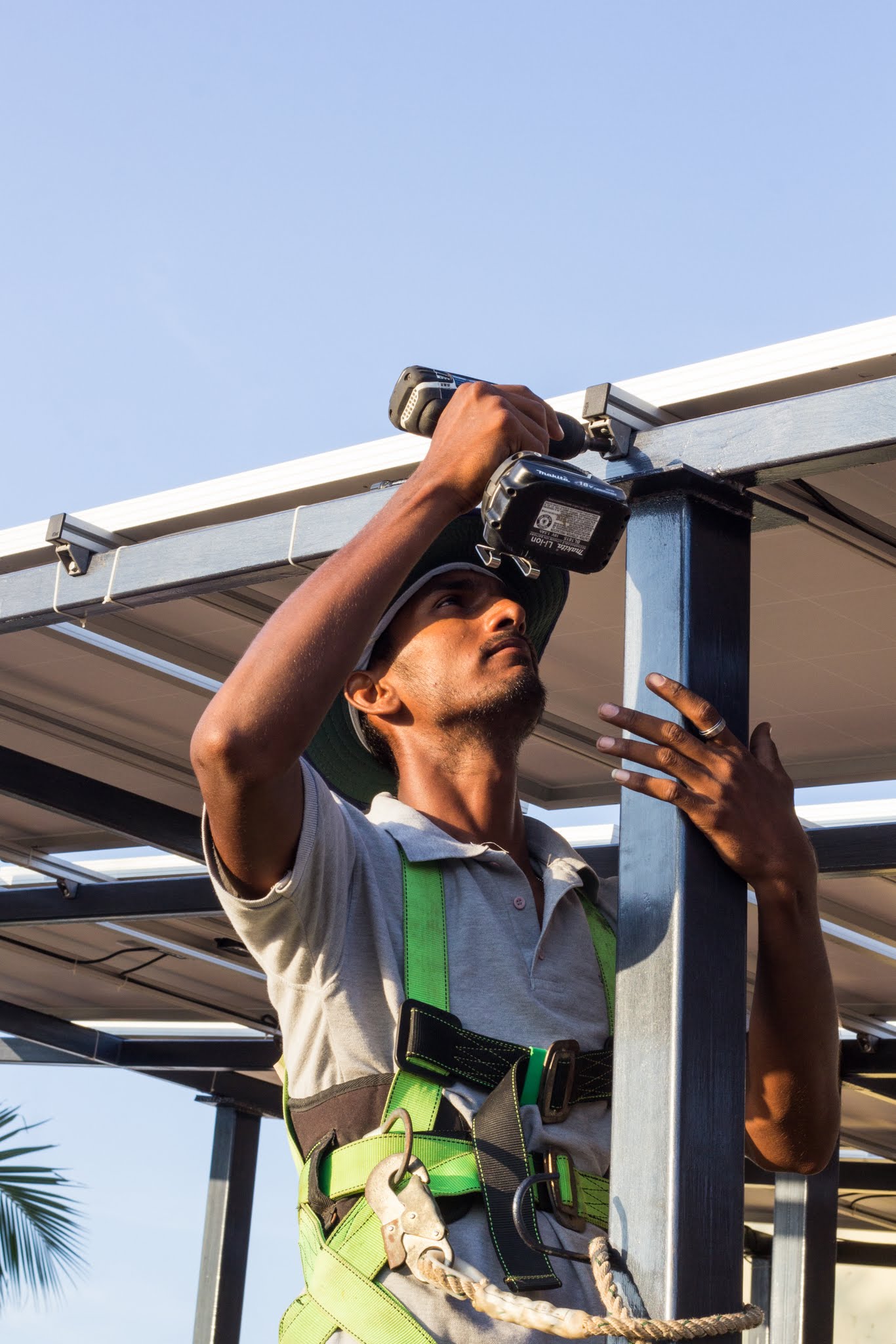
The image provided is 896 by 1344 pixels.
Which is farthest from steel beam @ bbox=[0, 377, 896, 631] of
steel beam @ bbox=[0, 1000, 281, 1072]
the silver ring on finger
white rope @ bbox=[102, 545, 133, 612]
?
steel beam @ bbox=[0, 1000, 281, 1072]

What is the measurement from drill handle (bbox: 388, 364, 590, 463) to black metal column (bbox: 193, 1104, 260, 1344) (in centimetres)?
1151

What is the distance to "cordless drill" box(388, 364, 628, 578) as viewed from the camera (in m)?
2.32

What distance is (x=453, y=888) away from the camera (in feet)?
8.22

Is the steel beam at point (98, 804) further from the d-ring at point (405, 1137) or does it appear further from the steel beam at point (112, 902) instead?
the d-ring at point (405, 1137)

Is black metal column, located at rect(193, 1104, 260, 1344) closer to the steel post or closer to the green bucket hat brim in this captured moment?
the steel post

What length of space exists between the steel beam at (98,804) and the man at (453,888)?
173 inches

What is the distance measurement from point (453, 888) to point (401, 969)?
20cm

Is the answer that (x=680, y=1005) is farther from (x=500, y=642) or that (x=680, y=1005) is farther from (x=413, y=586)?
(x=413, y=586)

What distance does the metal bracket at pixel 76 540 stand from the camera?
4.42 m

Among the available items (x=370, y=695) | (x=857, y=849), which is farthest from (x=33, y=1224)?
(x=370, y=695)

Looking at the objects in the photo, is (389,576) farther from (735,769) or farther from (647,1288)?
(647,1288)

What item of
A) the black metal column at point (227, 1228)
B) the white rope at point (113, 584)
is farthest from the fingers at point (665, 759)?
the black metal column at point (227, 1228)

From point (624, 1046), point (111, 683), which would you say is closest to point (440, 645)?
point (624, 1046)

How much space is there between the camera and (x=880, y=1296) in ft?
64.2
